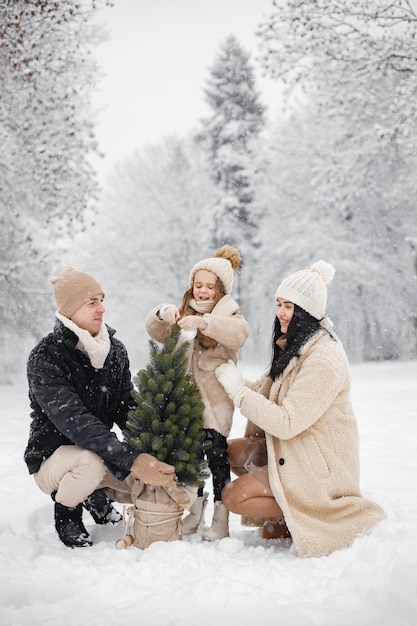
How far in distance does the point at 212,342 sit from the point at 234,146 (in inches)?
785

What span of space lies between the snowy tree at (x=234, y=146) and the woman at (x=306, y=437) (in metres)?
18.6

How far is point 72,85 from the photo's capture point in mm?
11250

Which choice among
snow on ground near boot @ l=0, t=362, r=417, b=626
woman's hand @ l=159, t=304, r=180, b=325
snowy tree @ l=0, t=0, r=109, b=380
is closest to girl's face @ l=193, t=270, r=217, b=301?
woman's hand @ l=159, t=304, r=180, b=325

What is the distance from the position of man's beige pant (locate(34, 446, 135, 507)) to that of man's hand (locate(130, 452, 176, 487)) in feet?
1.01

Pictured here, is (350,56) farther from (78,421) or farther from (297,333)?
(78,421)

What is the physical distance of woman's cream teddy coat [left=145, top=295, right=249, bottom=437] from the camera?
391 cm

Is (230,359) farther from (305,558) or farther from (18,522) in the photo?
(18,522)

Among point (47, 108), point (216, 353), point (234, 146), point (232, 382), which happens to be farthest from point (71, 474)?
point (234, 146)

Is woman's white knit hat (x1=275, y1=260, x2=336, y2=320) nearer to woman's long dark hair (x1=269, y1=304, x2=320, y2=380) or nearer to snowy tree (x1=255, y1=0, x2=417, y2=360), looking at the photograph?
woman's long dark hair (x1=269, y1=304, x2=320, y2=380)

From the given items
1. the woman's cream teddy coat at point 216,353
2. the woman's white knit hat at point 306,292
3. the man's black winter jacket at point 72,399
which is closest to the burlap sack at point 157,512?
the man's black winter jacket at point 72,399

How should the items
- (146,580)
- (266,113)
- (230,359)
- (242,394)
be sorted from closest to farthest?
(146,580) < (242,394) < (230,359) < (266,113)

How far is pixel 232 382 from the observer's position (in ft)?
12.2

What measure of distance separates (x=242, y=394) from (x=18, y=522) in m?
1.97

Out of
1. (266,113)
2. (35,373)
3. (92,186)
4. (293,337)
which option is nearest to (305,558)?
(293,337)
